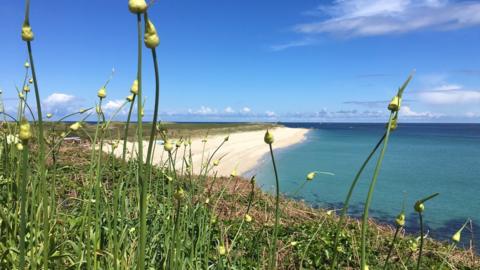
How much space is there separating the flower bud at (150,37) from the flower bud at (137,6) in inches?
1.0

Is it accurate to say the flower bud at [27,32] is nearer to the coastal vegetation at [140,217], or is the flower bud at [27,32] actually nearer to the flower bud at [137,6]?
the coastal vegetation at [140,217]

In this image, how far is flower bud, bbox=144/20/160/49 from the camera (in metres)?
0.66

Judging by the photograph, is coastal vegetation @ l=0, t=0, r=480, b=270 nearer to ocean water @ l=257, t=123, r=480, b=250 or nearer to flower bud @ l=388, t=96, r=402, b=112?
flower bud @ l=388, t=96, r=402, b=112

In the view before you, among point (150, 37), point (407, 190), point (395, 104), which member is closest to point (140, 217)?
point (150, 37)

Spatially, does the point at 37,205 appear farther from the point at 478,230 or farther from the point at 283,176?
the point at 283,176

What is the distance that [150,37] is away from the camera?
0.66 metres

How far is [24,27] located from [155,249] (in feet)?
6.14

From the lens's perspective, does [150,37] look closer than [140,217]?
Yes

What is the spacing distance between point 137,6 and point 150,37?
0.19 ft

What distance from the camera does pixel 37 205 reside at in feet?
7.20

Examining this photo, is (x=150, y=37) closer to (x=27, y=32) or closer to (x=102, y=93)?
(x=27, y=32)

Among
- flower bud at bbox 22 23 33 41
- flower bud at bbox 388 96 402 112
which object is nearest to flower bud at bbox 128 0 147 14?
flower bud at bbox 22 23 33 41

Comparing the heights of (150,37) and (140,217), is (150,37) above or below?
above

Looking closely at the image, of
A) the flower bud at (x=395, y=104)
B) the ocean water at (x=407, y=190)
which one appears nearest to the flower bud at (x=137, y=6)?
the flower bud at (x=395, y=104)
